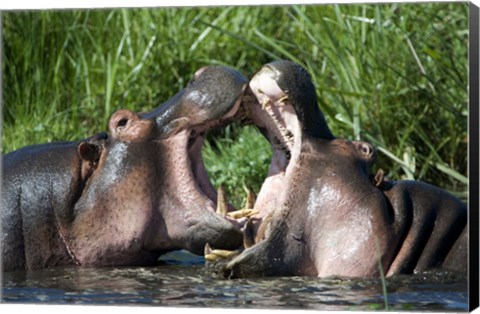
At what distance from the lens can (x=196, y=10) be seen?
946cm

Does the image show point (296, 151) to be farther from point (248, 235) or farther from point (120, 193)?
point (120, 193)

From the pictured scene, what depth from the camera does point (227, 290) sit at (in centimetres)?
484

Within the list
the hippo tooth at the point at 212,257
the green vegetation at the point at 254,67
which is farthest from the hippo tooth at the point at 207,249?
the green vegetation at the point at 254,67

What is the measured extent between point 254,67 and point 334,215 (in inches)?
180

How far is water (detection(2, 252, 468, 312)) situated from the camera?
15.4 ft

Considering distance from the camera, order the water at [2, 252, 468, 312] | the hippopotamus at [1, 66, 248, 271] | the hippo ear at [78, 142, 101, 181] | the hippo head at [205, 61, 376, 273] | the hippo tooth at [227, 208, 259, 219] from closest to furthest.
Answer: the water at [2, 252, 468, 312] → the hippo head at [205, 61, 376, 273] → the hippo tooth at [227, 208, 259, 219] → the hippopotamus at [1, 66, 248, 271] → the hippo ear at [78, 142, 101, 181]

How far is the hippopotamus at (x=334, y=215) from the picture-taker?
4758mm

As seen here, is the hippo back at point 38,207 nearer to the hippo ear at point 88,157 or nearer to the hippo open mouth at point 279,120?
the hippo ear at point 88,157

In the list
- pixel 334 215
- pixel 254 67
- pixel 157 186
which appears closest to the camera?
pixel 334 215

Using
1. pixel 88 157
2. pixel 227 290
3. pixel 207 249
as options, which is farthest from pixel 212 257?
pixel 88 157

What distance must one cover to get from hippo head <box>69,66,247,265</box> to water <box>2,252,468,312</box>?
A: 0.12 metres

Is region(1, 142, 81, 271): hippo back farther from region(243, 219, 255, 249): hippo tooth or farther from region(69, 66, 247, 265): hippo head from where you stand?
region(243, 219, 255, 249): hippo tooth

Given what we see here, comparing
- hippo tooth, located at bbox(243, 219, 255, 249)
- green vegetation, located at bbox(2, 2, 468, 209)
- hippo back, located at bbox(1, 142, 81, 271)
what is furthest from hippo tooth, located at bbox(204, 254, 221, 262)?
green vegetation, located at bbox(2, 2, 468, 209)

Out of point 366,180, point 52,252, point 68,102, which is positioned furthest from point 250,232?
point 68,102
